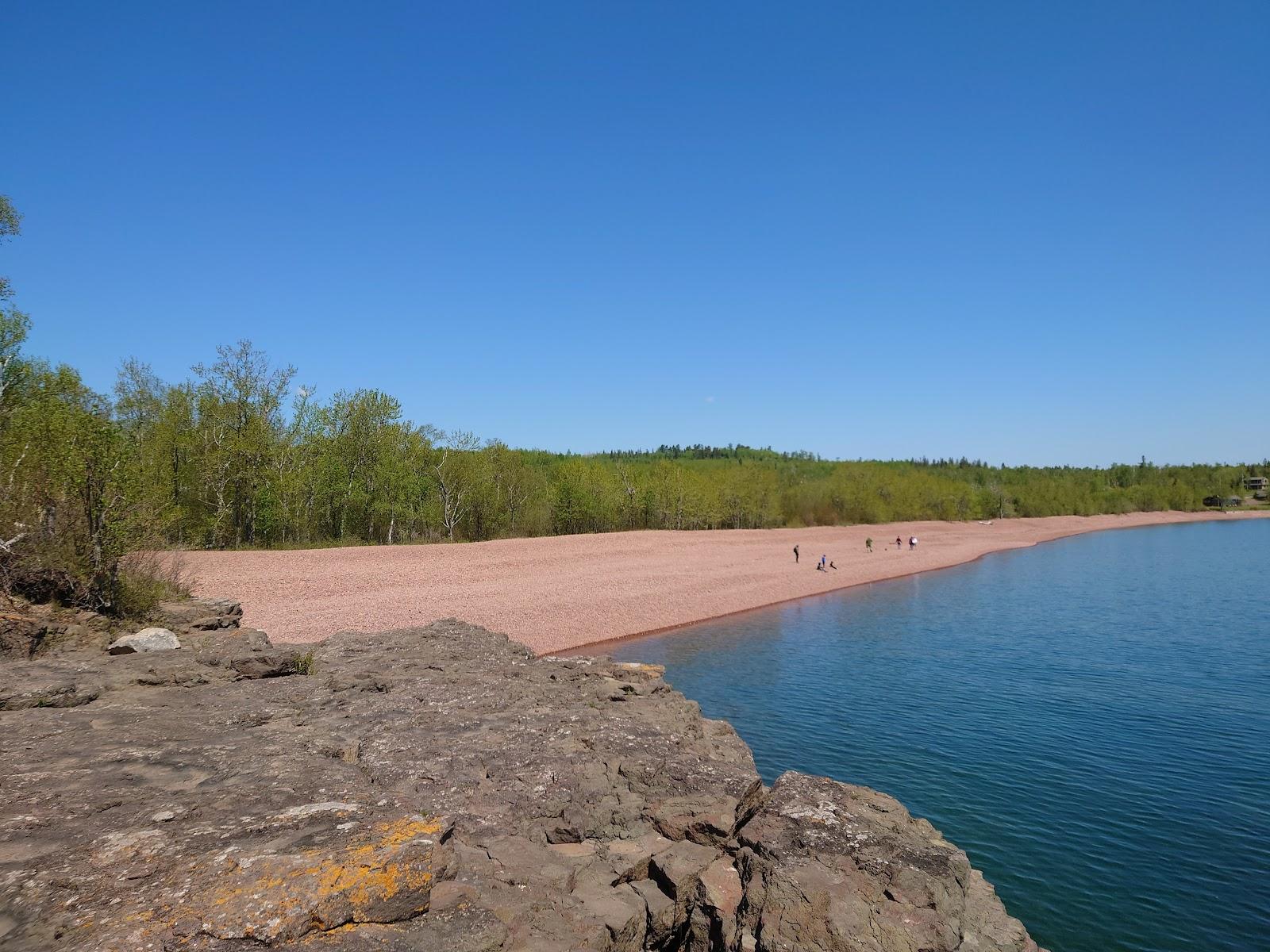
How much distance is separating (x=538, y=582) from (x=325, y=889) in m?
34.2

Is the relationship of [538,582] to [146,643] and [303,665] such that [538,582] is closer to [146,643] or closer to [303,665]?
[303,665]

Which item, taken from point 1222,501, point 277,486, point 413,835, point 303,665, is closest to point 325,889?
point 413,835

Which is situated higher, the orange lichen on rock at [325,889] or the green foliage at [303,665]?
the orange lichen on rock at [325,889]

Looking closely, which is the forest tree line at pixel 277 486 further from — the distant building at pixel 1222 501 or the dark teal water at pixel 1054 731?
the distant building at pixel 1222 501

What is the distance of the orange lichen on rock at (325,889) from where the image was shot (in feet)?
16.4

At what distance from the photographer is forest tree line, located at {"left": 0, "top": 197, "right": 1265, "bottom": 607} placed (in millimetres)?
15078

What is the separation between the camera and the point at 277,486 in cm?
4278

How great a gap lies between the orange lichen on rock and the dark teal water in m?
10.00

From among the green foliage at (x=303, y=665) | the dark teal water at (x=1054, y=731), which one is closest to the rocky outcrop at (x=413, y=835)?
the green foliage at (x=303, y=665)

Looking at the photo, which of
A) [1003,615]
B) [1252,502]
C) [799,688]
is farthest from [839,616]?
[1252,502]

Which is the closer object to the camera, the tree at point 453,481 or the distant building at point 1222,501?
the tree at point 453,481

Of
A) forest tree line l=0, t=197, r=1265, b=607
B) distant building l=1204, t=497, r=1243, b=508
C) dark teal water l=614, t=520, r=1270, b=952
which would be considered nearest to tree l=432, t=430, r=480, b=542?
forest tree line l=0, t=197, r=1265, b=607

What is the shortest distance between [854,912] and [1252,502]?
21695cm

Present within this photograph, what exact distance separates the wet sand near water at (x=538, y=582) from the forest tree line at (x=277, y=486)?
5.22 meters
